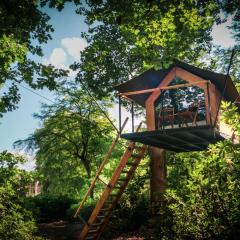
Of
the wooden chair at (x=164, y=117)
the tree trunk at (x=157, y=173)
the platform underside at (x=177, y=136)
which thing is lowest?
the tree trunk at (x=157, y=173)

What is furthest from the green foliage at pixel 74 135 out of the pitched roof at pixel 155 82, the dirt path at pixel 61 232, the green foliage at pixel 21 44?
the green foliage at pixel 21 44

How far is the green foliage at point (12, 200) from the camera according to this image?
7.91 m

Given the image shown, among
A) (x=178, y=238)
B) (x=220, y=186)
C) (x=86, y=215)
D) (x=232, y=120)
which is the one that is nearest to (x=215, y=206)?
(x=220, y=186)

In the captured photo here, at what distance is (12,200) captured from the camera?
859 centimetres

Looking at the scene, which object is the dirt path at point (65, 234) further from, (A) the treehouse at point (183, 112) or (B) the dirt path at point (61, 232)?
(A) the treehouse at point (183, 112)

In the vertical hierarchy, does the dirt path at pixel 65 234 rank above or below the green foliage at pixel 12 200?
below

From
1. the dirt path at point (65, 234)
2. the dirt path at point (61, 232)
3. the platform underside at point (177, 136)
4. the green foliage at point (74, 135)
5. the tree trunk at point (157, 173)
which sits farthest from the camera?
the green foliage at point (74, 135)

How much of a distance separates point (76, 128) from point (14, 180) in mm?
22210

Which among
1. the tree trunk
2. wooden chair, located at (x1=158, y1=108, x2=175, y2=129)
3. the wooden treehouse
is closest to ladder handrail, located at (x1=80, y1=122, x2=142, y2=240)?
the wooden treehouse

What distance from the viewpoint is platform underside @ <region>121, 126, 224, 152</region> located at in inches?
474

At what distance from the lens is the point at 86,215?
20.0 m

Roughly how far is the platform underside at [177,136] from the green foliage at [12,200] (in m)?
5.43

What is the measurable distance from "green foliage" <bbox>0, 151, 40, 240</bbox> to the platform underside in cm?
543

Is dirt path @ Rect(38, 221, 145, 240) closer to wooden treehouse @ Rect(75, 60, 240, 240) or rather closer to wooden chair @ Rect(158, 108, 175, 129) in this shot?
wooden treehouse @ Rect(75, 60, 240, 240)
